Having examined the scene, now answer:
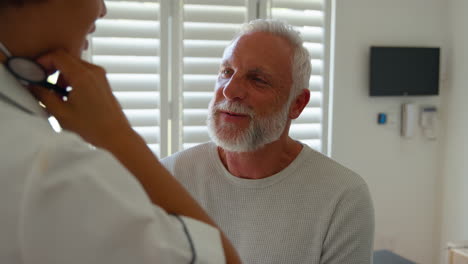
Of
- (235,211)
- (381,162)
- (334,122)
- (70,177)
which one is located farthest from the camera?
(381,162)

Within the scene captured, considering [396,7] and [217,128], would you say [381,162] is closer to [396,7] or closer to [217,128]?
[396,7]

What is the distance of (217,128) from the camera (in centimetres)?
146

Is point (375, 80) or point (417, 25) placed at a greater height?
point (417, 25)

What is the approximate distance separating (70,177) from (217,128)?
1.02 metres

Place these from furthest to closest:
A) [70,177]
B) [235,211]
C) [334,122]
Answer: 1. [334,122]
2. [235,211]
3. [70,177]

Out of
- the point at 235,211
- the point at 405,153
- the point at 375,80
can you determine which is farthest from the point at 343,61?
the point at 235,211

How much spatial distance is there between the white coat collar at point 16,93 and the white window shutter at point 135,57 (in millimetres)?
2122

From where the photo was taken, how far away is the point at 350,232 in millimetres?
1326

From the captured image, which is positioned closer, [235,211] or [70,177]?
[70,177]

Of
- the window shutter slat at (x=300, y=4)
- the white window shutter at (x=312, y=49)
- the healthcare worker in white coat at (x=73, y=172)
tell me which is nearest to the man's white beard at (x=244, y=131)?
the healthcare worker in white coat at (x=73, y=172)

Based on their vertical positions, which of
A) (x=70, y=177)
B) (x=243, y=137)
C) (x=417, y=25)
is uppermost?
(x=417, y=25)

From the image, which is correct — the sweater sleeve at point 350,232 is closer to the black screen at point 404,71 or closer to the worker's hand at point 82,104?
the worker's hand at point 82,104

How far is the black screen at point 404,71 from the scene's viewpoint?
3.24 meters

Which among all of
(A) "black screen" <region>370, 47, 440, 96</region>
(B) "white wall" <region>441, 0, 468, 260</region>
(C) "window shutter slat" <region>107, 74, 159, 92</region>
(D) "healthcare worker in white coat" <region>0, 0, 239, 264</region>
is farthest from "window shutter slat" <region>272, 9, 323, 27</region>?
(D) "healthcare worker in white coat" <region>0, 0, 239, 264</region>
